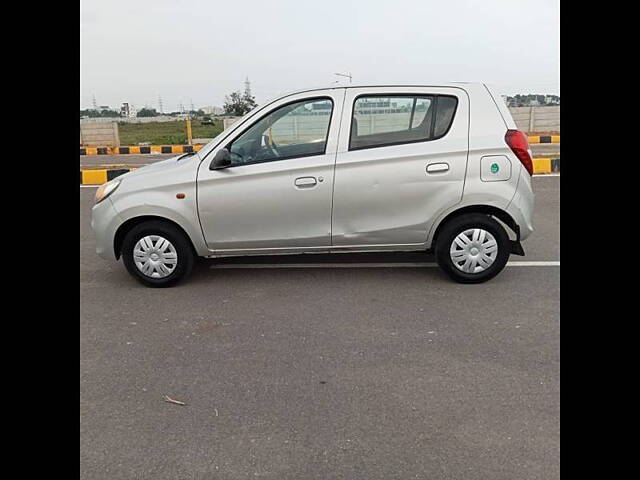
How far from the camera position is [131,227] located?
15.9ft

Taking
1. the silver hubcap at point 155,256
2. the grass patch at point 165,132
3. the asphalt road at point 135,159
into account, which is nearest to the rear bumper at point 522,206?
the silver hubcap at point 155,256

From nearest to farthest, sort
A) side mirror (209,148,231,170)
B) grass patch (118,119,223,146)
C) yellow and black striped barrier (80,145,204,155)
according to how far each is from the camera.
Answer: side mirror (209,148,231,170), yellow and black striped barrier (80,145,204,155), grass patch (118,119,223,146)

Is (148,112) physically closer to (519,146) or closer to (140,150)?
(140,150)

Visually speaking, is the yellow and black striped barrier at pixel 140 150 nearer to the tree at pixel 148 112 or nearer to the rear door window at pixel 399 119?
the rear door window at pixel 399 119

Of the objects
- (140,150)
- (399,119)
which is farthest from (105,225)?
(140,150)

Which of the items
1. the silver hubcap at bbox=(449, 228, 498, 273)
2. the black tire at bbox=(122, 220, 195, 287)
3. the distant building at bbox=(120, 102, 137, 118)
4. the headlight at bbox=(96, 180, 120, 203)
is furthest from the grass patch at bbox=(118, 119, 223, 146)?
the silver hubcap at bbox=(449, 228, 498, 273)

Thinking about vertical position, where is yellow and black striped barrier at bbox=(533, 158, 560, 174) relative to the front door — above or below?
above

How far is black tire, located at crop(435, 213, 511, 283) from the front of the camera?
4.75m

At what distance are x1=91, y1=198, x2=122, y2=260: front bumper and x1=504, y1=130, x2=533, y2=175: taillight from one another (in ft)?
11.3

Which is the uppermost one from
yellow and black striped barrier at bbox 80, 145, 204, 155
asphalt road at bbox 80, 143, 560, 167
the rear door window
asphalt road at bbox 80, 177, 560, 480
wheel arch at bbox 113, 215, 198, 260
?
Result: yellow and black striped barrier at bbox 80, 145, 204, 155

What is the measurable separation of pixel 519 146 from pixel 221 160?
255 cm

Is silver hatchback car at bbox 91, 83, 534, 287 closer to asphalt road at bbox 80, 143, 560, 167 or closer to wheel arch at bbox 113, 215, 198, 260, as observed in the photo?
wheel arch at bbox 113, 215, 198, 260

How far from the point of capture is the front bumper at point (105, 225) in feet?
15.6
